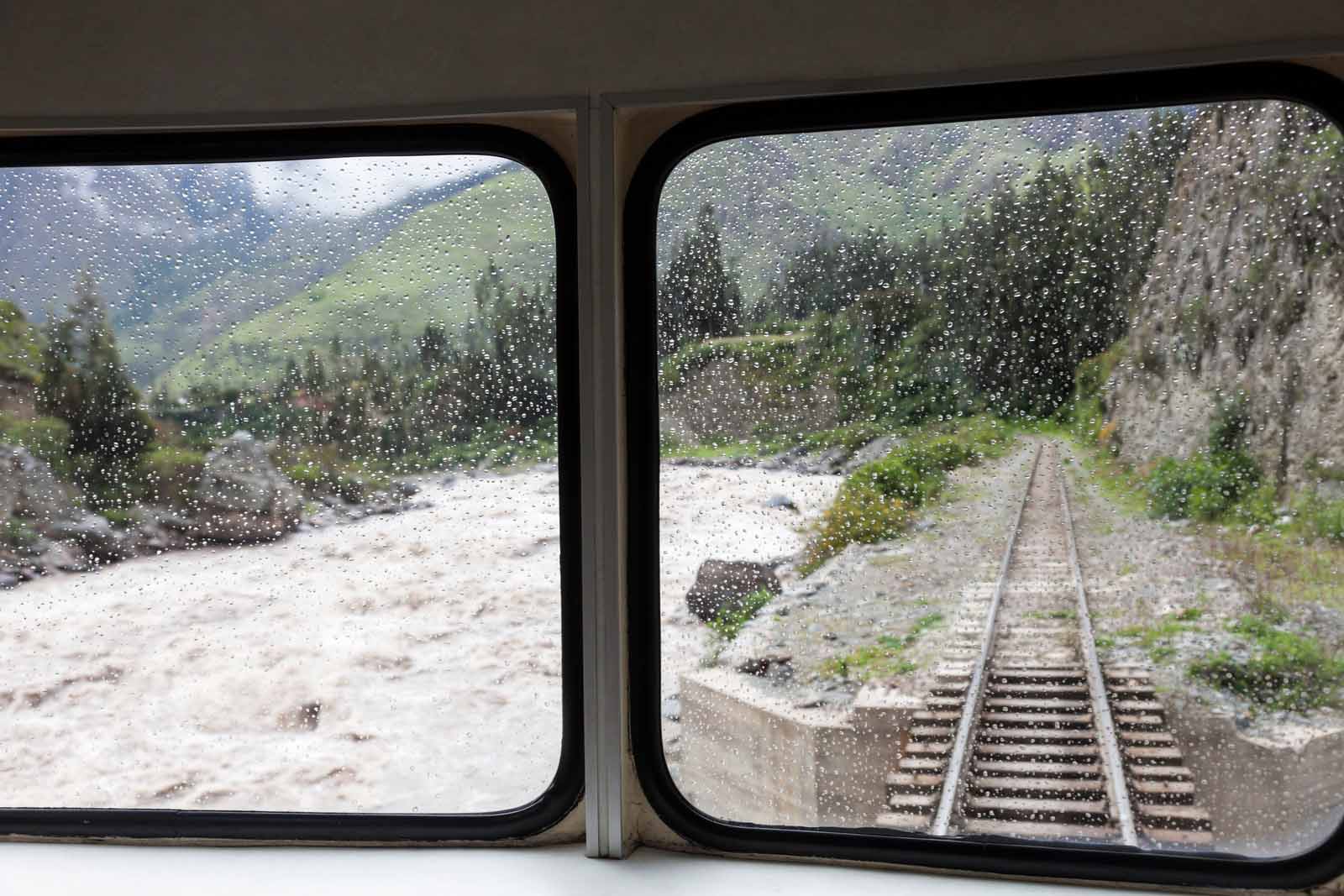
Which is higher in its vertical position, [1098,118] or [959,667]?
[1098,118]

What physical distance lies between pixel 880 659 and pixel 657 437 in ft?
1.91


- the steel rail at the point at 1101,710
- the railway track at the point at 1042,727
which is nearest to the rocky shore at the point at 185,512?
the railway track at the point at 1042,727

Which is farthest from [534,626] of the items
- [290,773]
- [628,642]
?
[290,773]

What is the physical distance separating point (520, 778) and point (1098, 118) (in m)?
1.61

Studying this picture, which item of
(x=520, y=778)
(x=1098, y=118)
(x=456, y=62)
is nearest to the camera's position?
(x=1098, y=118)

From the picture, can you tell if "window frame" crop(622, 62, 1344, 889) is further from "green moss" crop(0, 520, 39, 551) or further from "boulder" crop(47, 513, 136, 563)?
"green moss" crop(0, 520, 39, 551)

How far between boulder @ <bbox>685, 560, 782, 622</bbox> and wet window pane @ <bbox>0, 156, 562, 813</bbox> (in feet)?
0.92

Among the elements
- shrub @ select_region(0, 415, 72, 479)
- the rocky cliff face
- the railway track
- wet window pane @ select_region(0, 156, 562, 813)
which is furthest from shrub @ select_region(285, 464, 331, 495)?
the rocky cliff face

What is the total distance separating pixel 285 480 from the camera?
5.94 ft

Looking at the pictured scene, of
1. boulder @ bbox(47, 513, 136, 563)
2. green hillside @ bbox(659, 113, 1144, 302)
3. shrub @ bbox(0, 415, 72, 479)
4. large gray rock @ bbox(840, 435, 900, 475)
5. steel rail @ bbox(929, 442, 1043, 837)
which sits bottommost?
steel rail @ bbox(929, 442, 1043, 837)

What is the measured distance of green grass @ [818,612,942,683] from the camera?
5.54ft

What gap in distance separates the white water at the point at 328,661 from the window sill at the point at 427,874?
0.11m

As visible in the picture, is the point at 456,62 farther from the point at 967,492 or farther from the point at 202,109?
the point at 967,492

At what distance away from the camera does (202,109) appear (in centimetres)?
174
